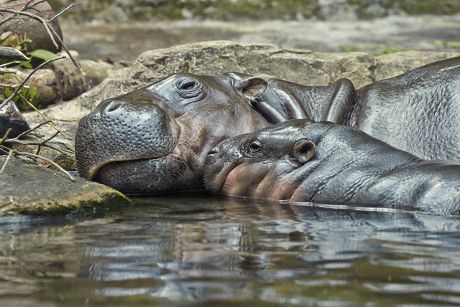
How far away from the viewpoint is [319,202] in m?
5.24

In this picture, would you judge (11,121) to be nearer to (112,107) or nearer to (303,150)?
(112,107)

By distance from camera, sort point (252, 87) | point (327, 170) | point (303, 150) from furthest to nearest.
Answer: point (252, 87), point (303, 150), point (327, 170)

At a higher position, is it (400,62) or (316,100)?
(400,62)

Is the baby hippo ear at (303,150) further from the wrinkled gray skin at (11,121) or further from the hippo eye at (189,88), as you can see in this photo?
the wrinkled gray skin at (11,121)

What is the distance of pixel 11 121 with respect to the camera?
609 cm

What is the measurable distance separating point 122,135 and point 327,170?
1090 mm

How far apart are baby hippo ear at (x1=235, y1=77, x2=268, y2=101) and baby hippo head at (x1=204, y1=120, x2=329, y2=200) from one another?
0.59 metres

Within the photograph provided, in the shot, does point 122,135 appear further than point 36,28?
No

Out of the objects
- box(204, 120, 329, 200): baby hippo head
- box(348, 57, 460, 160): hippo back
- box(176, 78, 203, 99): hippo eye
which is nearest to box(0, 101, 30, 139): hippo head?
box(176, 78, 203, 99): hippo eye

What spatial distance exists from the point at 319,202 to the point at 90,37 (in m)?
6.63

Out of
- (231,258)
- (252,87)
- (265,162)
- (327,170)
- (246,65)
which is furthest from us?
(246,65)

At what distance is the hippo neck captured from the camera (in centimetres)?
627

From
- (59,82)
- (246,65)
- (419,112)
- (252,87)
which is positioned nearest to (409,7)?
(246,65)

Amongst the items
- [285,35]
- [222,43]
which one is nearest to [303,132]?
[222,43]
